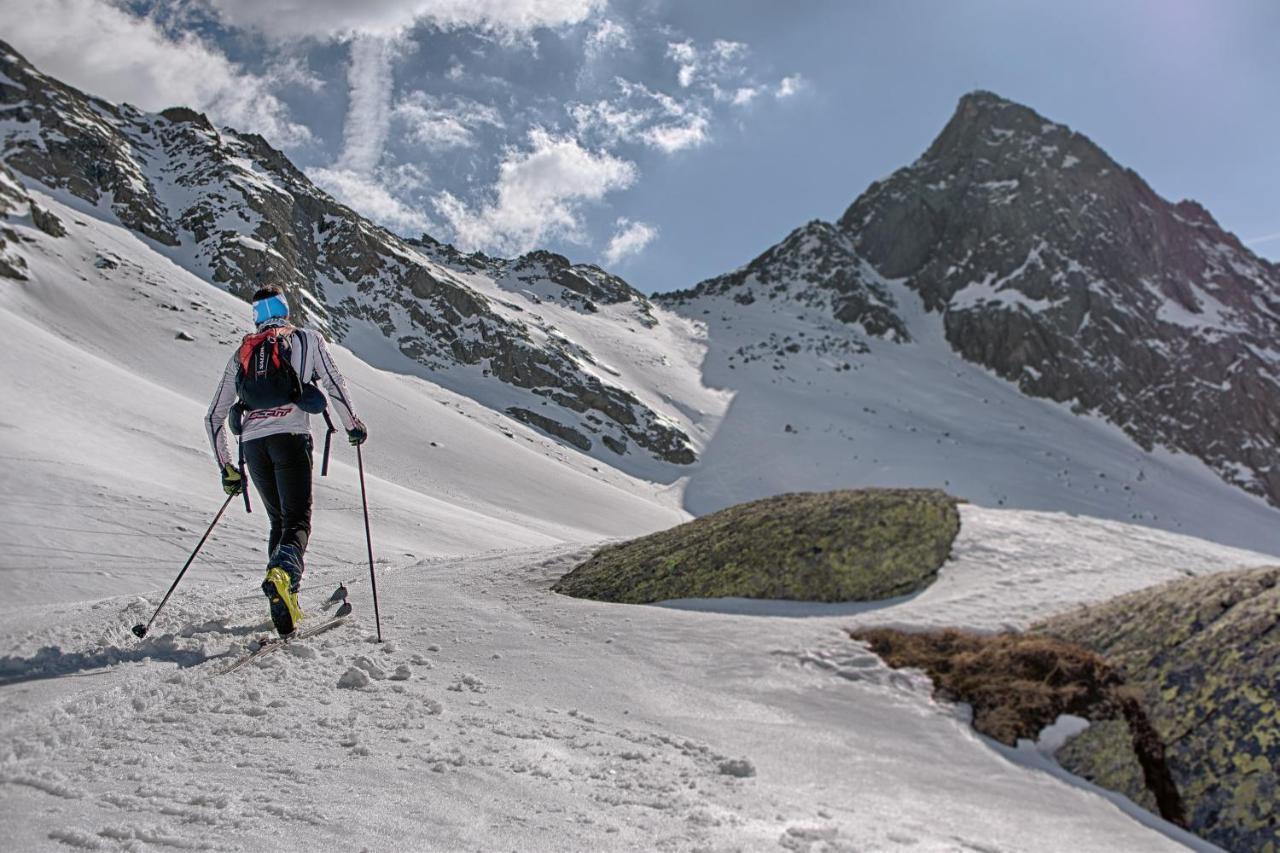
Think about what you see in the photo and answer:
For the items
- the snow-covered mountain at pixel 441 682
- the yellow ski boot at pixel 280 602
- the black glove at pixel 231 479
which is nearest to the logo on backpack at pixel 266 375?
the black glove at pixel 231 479

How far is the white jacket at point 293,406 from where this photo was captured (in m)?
5.93

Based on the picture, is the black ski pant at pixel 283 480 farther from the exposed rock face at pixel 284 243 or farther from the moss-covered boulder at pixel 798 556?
the exposed rock face at pixel 284 243

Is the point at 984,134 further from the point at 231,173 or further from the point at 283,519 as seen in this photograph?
the point at 283,519

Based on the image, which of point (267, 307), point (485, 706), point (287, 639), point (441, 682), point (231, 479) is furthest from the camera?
point (267, 307)

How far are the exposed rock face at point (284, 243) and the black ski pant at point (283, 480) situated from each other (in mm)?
54321

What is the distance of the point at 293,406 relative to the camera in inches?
235

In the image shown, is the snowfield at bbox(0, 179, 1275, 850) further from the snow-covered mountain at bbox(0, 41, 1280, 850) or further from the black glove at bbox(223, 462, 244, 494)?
the black glove at bbox(223, 462, 244, 494)

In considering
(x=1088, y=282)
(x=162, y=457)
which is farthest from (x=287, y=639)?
(x=1088, y=282)

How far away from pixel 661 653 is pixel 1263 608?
4.73 m

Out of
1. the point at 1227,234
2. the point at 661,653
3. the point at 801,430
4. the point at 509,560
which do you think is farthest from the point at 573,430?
the point at 1227,234

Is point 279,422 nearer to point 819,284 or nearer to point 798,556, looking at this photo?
point 798,556

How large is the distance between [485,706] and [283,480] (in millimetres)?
2733

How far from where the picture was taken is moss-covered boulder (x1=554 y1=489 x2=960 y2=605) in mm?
8531

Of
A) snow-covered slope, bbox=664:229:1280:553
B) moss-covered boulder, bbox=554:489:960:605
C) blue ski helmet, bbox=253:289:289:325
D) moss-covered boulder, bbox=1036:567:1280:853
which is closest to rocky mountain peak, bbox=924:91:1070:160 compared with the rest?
snow-covered slope, bbox=664:229:1280:553
